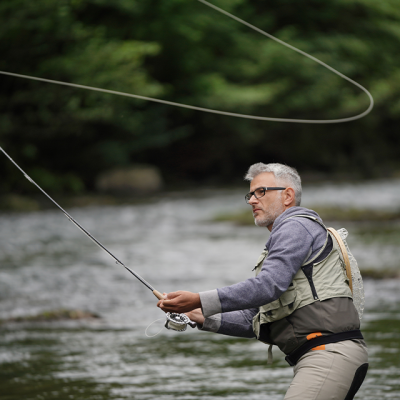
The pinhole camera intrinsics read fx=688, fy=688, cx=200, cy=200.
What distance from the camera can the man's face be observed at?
277cm

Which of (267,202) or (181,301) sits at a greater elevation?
(267,202)

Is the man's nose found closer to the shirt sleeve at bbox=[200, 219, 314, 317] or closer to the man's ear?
the man's ear

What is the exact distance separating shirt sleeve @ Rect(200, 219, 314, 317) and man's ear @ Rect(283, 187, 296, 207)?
0.76 ft

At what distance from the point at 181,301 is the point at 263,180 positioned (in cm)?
62

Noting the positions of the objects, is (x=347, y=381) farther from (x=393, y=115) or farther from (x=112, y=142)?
(x=393, y=115)

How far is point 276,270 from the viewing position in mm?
2459

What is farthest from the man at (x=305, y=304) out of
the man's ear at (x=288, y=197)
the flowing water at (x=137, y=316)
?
the flowing water at (x=137, y=316)

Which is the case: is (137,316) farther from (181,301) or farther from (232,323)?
(181,301)

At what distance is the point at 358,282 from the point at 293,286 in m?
0.29

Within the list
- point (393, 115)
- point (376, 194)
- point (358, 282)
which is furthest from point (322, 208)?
point (393, 115)

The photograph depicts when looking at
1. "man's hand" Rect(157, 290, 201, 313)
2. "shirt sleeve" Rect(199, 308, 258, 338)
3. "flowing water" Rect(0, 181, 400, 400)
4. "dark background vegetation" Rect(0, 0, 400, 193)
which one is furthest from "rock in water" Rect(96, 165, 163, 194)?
"man's hand" Rect(157, 290, 201, 313)

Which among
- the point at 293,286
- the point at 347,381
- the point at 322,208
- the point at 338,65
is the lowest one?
the point at 347,381

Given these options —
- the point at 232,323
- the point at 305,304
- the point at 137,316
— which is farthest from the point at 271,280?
the point at 137,316

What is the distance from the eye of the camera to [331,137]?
37.8 meters
